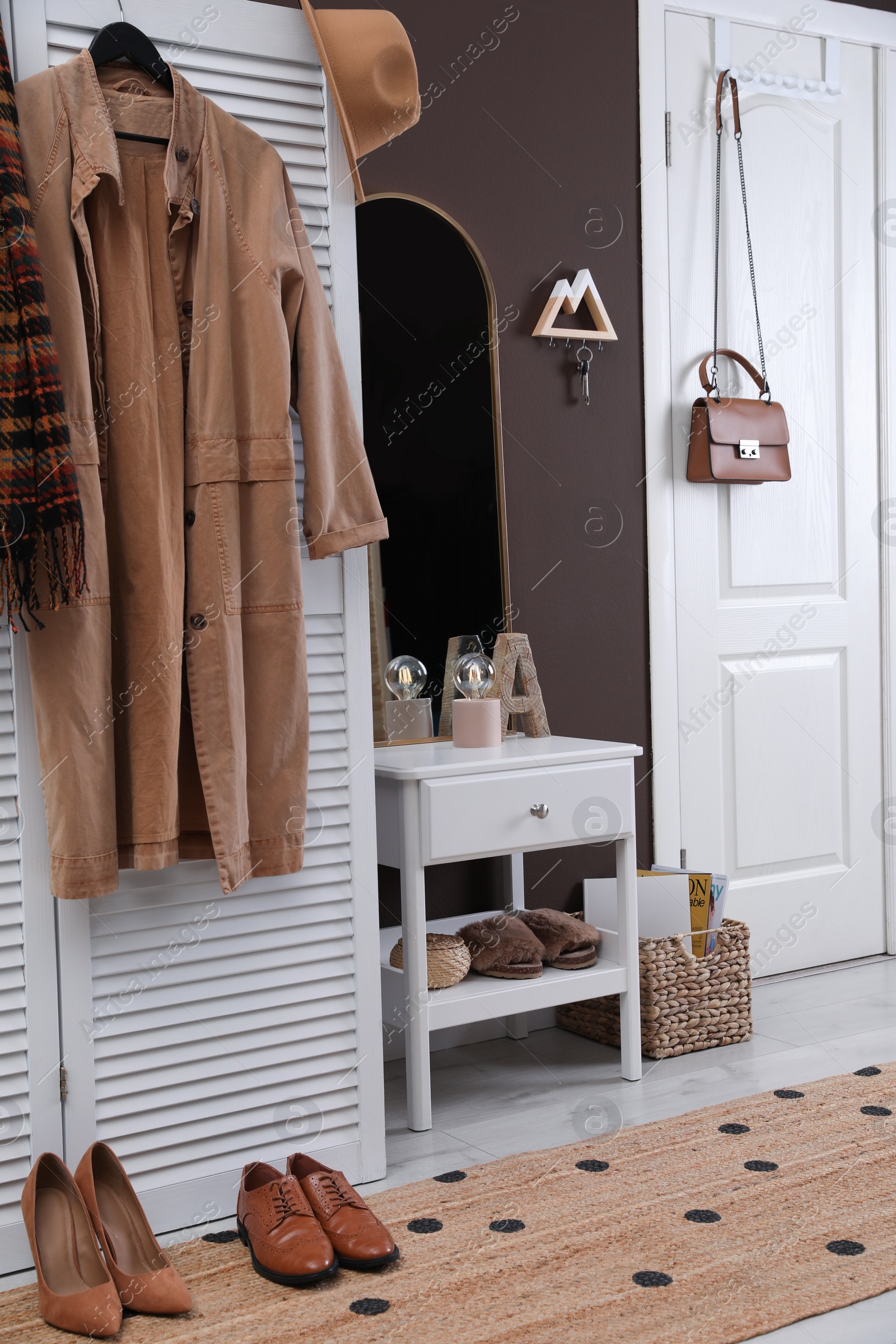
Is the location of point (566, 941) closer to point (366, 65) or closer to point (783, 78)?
point (366, 65)

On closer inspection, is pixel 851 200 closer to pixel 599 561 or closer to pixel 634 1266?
pixel 599 561

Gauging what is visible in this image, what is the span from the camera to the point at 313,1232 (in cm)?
172

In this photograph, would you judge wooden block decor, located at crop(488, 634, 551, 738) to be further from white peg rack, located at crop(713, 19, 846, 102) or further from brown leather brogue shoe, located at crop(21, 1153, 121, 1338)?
white peg rack, located at crop(713, 19, 846, 102)

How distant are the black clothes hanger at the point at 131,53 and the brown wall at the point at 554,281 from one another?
829mm

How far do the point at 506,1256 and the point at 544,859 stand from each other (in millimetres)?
1233

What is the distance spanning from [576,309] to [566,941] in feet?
4.70

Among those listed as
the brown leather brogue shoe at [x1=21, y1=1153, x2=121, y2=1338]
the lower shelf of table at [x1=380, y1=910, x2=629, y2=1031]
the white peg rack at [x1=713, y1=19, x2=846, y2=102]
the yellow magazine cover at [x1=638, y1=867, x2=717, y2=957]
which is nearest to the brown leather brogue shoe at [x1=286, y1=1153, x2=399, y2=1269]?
the brown leather brogue shoe at [x1=21, y1=1153, x2=121, y2=1338]

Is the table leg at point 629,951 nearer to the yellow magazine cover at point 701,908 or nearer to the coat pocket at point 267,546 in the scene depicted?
the yellow magazine cover at point 701,908

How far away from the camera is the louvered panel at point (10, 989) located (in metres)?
1.73

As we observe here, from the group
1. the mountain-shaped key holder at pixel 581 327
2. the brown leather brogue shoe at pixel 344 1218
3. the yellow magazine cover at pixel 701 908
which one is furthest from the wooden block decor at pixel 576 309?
the brown leather brogue shoe at pixel 344 1218

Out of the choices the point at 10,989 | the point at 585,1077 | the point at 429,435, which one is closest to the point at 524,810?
the point at 585,1077

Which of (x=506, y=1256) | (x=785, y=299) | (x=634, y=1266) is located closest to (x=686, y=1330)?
(x=634, y=1266)

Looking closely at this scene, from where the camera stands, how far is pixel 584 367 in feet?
9.50

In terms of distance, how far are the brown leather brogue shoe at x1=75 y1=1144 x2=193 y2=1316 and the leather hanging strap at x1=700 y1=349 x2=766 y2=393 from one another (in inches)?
87.2
